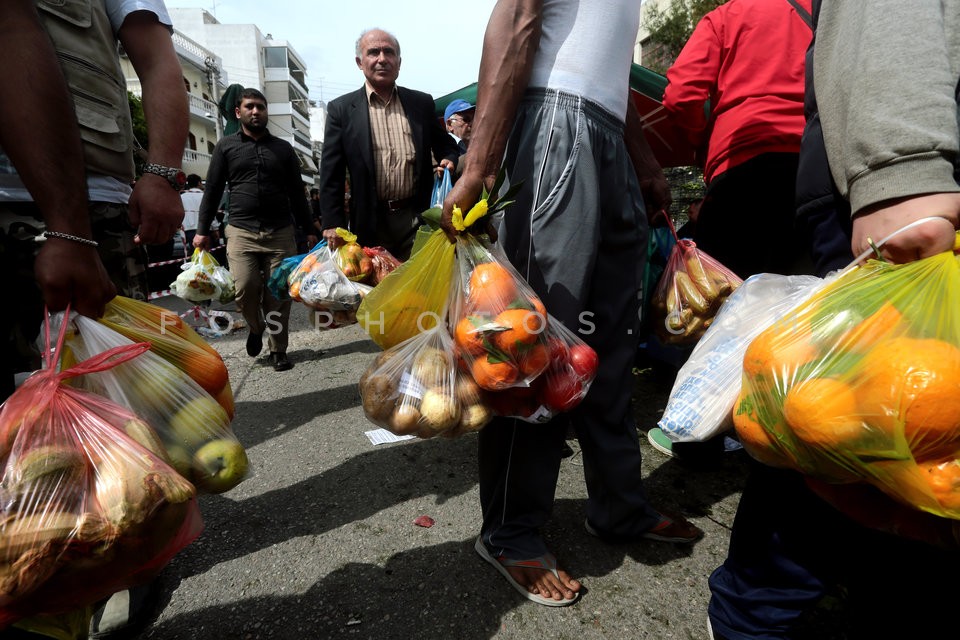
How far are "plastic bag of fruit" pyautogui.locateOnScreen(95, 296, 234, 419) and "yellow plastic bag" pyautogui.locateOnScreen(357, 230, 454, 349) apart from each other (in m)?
0.43

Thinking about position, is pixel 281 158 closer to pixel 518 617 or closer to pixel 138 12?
pixel 138 12

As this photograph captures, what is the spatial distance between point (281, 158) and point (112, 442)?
3801 millimetres

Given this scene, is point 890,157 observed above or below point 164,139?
above

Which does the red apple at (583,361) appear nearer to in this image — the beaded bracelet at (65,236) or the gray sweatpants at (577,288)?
the gray sweatpants at (577,288)

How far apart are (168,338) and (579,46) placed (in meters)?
1.41

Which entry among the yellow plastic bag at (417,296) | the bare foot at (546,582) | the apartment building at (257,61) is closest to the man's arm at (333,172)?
the yellow plastic bag at (417,296)

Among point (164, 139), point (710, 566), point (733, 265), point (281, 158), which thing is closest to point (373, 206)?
point (281, 158)

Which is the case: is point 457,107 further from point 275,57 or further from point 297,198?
point 275,57

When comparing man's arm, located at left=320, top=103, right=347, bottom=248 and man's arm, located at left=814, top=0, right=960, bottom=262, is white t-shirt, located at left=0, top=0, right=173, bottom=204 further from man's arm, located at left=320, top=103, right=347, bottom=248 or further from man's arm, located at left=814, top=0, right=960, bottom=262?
man's arm, located at left=320, top=103, right=347, bottom=248

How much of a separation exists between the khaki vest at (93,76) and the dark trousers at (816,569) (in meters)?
1.89

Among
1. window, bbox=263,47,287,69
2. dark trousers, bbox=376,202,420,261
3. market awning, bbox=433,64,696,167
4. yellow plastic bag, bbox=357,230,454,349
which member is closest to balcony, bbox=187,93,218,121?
window, bbox=263,47,287,69

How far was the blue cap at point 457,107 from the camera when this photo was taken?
4.52m

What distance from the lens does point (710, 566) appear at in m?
1.79

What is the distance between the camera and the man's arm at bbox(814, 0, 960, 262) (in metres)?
0.96
